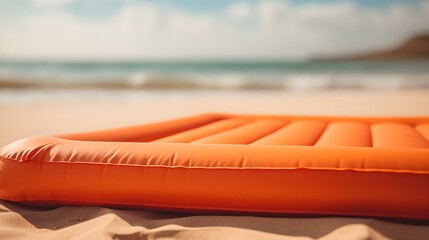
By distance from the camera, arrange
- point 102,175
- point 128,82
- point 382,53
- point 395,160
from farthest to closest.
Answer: point 382,53 < point 128,82 < point 102,175 < point 395,160

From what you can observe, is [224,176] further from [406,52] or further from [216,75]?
[406,52]

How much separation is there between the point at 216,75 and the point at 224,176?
34.6ft

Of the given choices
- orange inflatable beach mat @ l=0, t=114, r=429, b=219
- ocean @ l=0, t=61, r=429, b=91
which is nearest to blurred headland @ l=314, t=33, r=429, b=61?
ocean @ l=0, t=61, r=429, b=91

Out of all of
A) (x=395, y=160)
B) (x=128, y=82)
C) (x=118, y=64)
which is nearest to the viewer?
(x=395, y=160)

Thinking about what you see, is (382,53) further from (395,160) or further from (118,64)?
(395,160)

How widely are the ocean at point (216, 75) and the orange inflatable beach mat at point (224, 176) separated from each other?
7.69 meters

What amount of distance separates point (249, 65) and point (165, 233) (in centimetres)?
1176

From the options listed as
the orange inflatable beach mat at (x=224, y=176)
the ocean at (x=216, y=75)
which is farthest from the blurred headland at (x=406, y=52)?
the orange inflatable beach mat at (x=224, y=176)

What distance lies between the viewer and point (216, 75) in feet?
38.7

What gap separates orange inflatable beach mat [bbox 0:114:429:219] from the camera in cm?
124

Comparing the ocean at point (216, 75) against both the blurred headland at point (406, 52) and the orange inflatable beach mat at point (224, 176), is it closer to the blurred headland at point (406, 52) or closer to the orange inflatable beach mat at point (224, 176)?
the blurred headland at point (406, 52)

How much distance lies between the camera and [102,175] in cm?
141

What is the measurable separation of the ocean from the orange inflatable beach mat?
7.69m

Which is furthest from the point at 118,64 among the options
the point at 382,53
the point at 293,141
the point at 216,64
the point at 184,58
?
the point at 293,141
